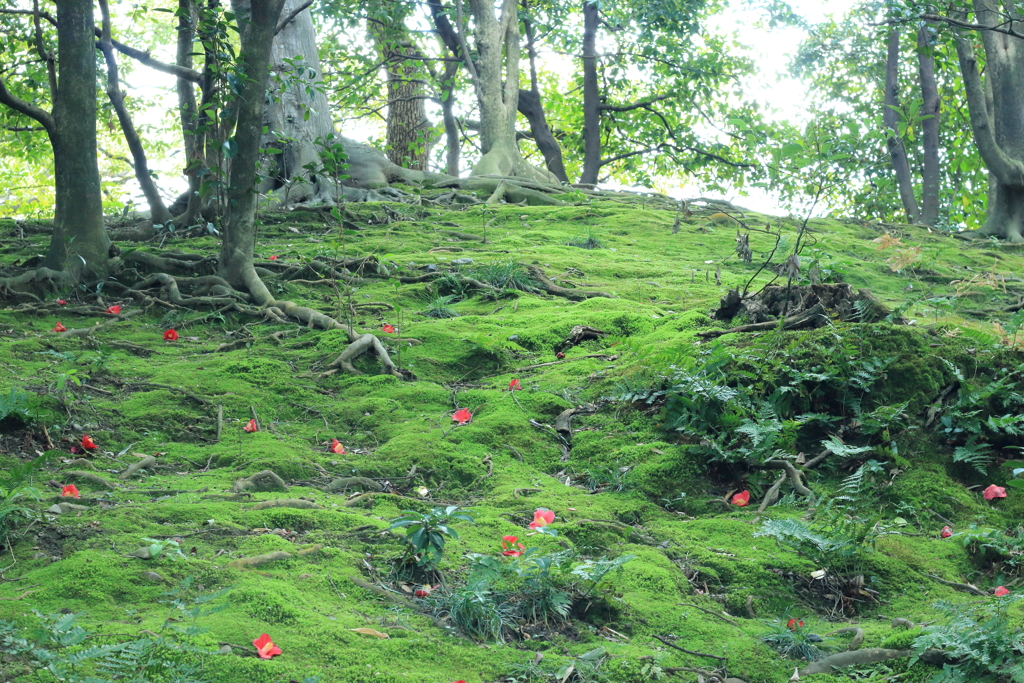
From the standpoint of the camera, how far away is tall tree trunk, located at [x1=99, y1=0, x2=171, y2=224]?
796 centimetres

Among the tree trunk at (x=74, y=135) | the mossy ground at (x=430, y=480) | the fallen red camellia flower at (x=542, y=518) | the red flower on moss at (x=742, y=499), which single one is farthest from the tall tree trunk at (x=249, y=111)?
the red flower on moss at (x=742, y=499)

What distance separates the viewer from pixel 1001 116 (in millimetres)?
11477

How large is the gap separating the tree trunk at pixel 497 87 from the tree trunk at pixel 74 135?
6820 millimetres

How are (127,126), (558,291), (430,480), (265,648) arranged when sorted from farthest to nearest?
1. (127,126)
2. (558,291)
3. (430,480)
4. (265,648)

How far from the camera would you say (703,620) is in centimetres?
300

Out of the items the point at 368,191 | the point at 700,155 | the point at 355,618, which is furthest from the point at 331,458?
the point at 700,155

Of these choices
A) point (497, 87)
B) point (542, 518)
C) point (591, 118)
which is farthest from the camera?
point (591, 118)

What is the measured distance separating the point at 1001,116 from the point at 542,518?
36.9 feet

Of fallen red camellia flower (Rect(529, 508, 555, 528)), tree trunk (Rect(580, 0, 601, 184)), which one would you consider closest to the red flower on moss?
fallen red camellia flower (Rect(529, 508, 555, 528))

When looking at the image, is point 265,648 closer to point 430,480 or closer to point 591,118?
point 430,480

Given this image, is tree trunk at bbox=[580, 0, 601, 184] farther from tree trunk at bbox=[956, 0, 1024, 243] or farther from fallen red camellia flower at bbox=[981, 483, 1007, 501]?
fallen red camellia flower at bbox=[981, 483, 1007, 501]

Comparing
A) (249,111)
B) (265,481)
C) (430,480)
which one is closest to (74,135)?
(249,111)

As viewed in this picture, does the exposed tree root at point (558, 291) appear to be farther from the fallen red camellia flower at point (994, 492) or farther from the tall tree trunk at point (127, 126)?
the tall tree trunk at point (127, 126)

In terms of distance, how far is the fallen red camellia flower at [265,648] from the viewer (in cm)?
236
